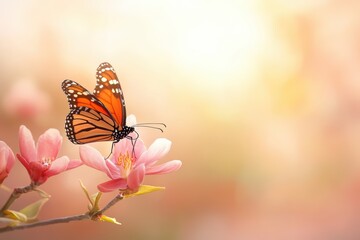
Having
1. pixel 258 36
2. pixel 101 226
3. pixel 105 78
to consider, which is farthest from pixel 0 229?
pixel 258 36

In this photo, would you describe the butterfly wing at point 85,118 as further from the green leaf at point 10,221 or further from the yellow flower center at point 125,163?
the green leaf at point 10,221

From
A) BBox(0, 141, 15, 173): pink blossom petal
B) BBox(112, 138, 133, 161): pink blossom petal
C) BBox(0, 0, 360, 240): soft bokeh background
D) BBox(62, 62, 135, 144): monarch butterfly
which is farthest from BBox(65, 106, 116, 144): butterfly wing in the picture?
BBox(0, 0, 360, 240): soft bokeh background

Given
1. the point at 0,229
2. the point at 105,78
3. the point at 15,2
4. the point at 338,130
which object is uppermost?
the point at 15,2

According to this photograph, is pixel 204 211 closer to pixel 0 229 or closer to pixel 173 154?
pixel 173 154

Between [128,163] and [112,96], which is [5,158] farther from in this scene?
[112,96]

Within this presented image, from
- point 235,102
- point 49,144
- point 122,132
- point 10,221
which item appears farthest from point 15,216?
point 235,102

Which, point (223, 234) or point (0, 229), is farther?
point (223, 234)

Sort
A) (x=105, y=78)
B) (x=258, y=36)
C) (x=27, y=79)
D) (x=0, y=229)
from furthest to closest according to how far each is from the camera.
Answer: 1. (x=258, y=36)
2. (x=27, y=79)
3. (x=105, y=78)
4. (x=0, y=229)

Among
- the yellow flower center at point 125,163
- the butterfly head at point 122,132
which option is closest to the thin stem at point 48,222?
the yellow flower center at point 125,163

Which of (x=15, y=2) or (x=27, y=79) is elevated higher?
(x=15, y=2)
